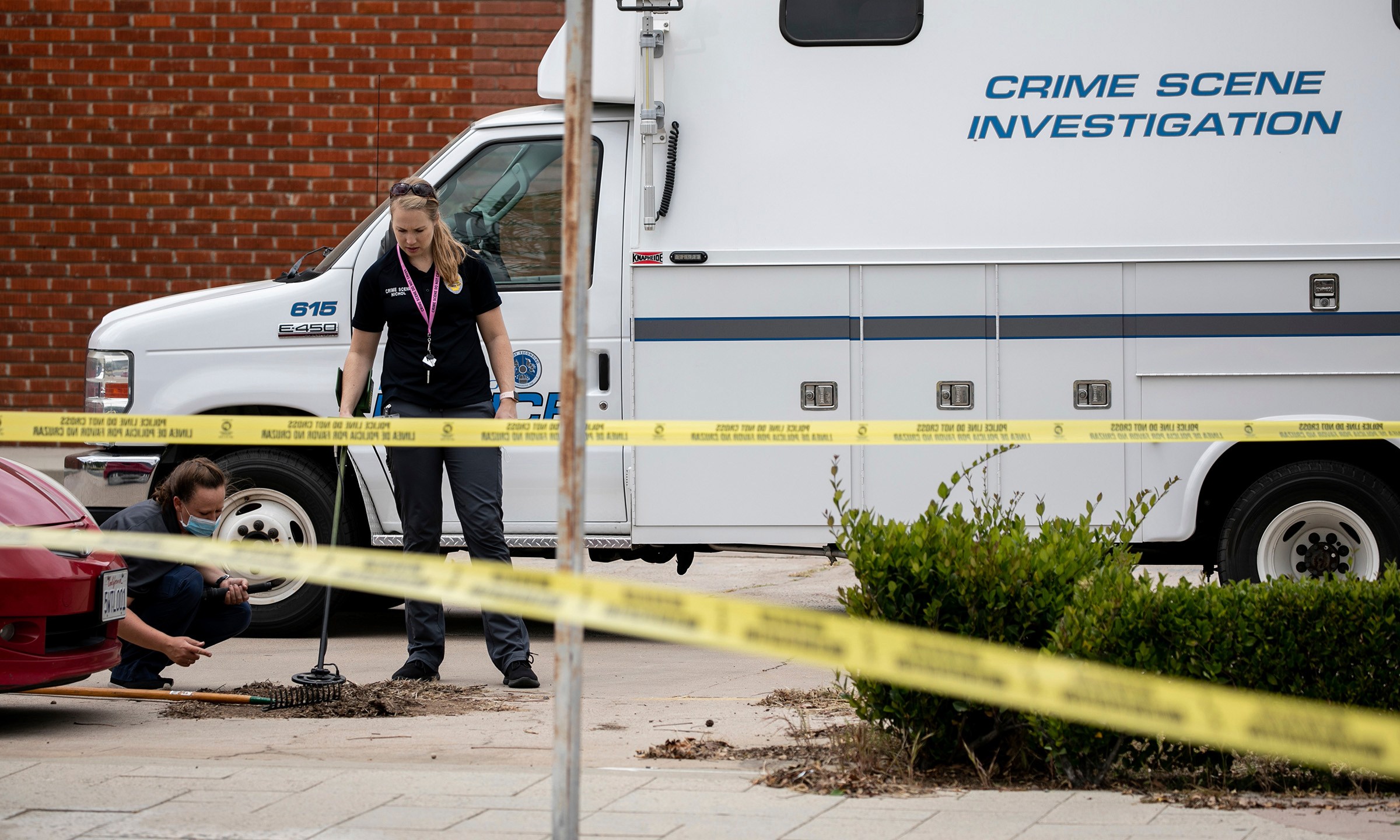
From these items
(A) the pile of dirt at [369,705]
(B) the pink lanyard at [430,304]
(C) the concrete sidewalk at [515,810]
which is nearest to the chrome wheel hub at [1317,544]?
(C) the concrete sidewalk at [515,810]

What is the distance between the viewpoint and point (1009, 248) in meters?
6.89

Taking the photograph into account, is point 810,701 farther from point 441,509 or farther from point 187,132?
point 187,132

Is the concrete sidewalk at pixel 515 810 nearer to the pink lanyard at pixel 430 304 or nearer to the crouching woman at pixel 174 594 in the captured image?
the crouching woman at pixel 174 594

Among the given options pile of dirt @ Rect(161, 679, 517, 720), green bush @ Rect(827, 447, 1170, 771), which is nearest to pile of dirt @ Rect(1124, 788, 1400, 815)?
green bush @ Rect(827, 447, 1170, 771)

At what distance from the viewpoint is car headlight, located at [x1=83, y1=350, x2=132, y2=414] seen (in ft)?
23.6

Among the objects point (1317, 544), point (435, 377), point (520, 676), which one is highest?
point (435, 377)

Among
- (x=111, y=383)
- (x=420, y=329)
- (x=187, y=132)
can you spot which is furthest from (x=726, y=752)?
(x=187, y=132)

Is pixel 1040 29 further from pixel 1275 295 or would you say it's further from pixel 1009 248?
pixel 1275 295

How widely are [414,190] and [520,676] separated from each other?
2.07 m

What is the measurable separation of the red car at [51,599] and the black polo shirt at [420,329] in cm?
132

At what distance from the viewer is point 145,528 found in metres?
5.70

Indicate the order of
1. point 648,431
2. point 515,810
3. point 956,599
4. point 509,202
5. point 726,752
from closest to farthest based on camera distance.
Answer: point 515,810 → point 956,599 → point 726,752 → point 648,431 → point 509,202

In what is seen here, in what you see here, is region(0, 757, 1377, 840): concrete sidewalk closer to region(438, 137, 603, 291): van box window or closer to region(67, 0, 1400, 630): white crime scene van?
region(67, 0, 1400, 630): white crime scene van

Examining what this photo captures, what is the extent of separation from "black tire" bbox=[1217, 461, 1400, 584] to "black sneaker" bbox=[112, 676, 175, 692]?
4858 millimetres
